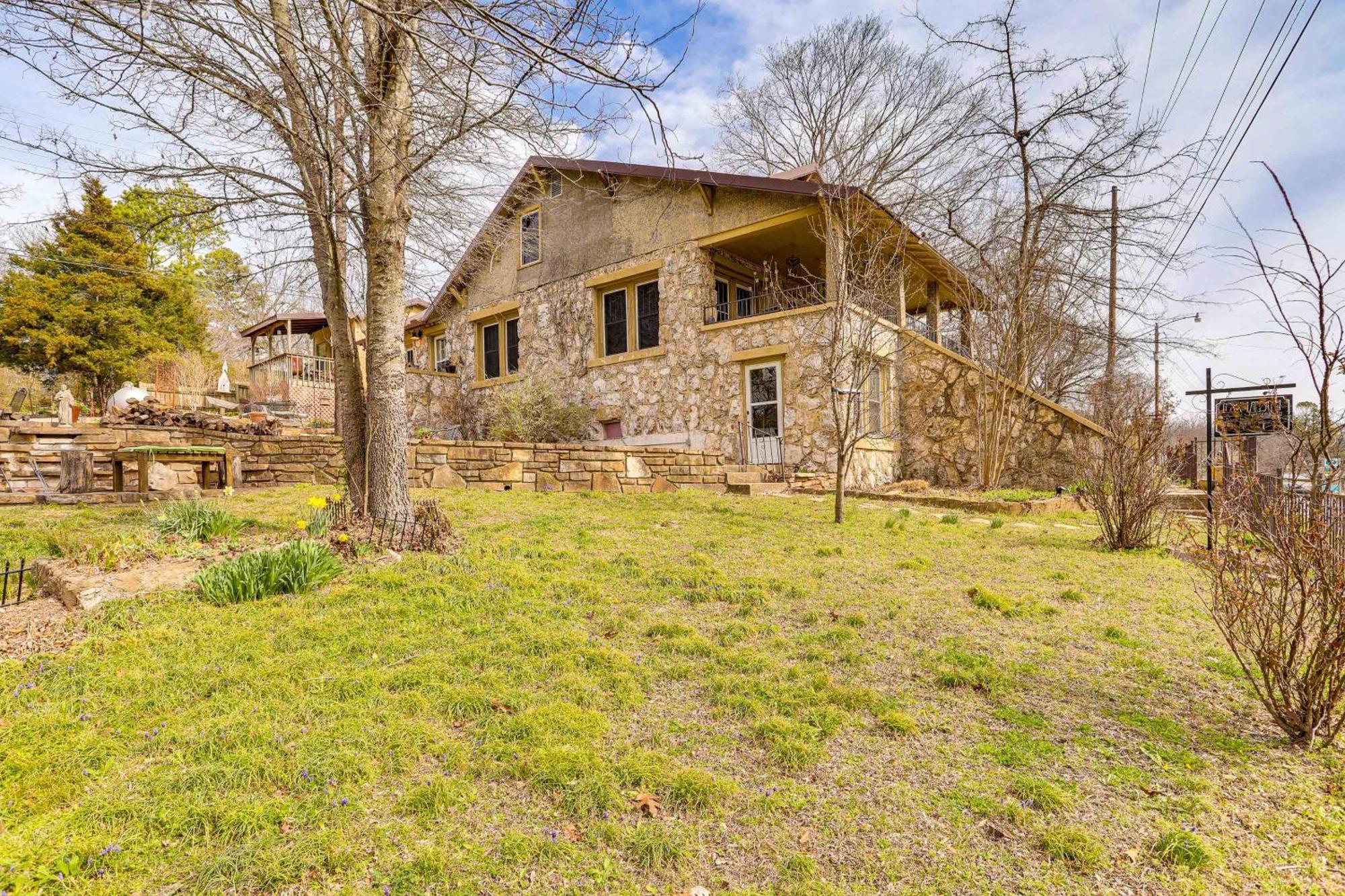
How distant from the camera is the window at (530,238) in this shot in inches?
621

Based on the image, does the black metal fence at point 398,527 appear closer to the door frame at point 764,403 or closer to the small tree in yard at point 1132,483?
the small tree in yard at point 1132,483

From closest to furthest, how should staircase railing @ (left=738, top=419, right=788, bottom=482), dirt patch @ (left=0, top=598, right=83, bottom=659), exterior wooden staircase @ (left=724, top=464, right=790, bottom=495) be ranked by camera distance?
1. dirt patch @ (left=0, top=598, right=83, bottom=659)
2. exterior wooden staircase @ (left=724, top=464, right=790, bottom=495)
3. staircase railing @ (left=738, top=419, right=788, bottom=482)

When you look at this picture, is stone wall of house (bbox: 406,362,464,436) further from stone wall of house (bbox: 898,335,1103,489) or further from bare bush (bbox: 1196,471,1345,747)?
bare bush (bbox: 1196,471,1345,747)

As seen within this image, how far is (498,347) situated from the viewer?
17219mm

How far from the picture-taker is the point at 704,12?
9.70 ft

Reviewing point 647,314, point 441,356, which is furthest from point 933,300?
point 441,356

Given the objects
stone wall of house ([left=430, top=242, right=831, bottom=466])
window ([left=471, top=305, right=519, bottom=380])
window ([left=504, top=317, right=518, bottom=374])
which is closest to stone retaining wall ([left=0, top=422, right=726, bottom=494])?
stone wall of house ([left=430, top=242, right=831, bottom=466])

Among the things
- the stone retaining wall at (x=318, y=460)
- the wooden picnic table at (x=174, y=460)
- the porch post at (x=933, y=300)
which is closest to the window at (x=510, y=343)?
the stone retaining wall at (x=318, y=460)

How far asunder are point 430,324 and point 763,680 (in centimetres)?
1856

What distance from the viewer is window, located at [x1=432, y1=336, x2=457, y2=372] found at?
18.2 metres

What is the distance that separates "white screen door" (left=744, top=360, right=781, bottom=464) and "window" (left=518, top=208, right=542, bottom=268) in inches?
284

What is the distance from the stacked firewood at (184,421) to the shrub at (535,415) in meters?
4.22

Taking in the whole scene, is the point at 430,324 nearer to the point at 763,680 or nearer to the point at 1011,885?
the point at 763,680

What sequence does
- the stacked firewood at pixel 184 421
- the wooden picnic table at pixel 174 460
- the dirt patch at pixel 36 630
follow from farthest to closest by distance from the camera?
the stacked firewood at pixel 184 421 < the wooden picnic table at pixel 174 460 < the dirt patch at pixel 36 630
